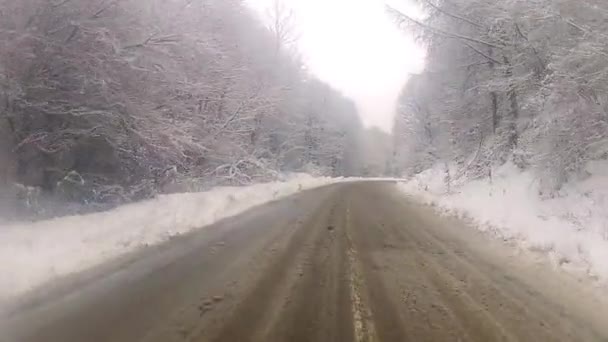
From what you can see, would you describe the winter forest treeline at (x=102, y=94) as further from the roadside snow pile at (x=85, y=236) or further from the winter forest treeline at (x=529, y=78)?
the winter forest treeline at (x=529, y=78)

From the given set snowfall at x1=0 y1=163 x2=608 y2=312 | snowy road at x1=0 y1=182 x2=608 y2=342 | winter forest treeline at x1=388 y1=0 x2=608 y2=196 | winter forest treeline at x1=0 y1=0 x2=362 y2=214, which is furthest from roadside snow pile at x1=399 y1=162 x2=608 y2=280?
winter forest treeline at x1=0 y1=0 x2=362 y2=214

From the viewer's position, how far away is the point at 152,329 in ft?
13.5

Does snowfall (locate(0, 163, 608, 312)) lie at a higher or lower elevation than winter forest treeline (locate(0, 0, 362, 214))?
lower

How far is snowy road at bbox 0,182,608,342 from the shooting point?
4121 mm

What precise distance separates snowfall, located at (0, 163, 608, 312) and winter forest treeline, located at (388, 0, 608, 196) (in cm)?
71

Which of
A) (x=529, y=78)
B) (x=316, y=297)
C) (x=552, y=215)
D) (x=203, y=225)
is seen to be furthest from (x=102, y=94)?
(x=529, y=78)

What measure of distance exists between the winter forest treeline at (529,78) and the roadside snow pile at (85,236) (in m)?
7.64

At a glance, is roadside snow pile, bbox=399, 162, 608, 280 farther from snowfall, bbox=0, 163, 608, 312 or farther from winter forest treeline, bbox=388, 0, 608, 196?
winter forest treeline, bbox=388, 0, 608, 196

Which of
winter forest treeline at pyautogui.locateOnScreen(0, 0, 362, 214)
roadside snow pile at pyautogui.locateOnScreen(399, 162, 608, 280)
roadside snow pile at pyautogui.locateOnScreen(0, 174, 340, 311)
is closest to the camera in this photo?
roadside snow pile at pyautogui.locateOnScreen(0, 174, 340, 311)

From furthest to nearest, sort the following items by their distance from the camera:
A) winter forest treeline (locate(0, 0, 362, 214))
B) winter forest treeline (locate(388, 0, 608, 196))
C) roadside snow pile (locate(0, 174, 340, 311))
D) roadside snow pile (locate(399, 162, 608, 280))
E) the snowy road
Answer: winter forest treeline (locate(0, 0, 362, 214)) < winter forest treeline (locate(388, 0, 608, 196)) < roadside snow pile (locate(399, 162, 608, 280)) < roadside snow pile (locate(0, 174, 340, 311)) < the snowy road

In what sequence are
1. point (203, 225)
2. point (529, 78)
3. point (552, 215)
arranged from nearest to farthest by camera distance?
point (552, 215), point (203, 225), point (529, 78)

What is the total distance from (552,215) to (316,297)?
659cm

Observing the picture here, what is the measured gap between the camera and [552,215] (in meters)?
9.43

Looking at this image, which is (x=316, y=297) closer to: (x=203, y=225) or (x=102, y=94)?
(x=203, y=225)
